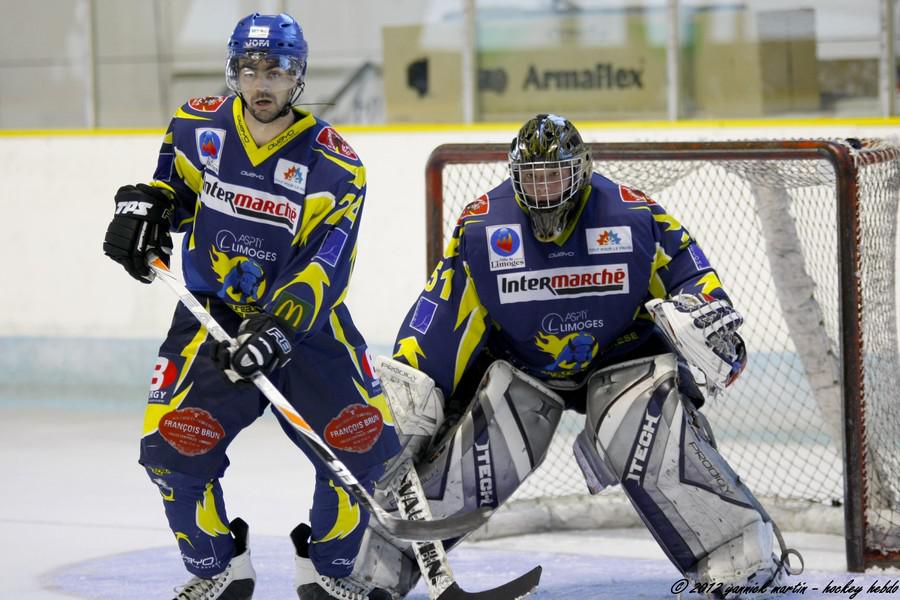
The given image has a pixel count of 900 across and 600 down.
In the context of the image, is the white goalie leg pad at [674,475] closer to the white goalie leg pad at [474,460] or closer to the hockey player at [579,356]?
the hockey player at [579,356]

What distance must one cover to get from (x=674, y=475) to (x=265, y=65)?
1116 millimetres

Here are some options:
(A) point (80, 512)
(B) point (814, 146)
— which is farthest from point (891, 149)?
(A) point (80, 512)

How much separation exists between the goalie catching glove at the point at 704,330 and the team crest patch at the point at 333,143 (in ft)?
2.13

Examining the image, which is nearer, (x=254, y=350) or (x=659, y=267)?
(x=254, y=350)

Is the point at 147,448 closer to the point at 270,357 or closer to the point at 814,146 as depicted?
the point at 270,357

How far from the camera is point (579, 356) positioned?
115 inches

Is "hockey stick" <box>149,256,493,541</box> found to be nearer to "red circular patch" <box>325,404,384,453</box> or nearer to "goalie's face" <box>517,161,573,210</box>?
"red circular patch" <box>325,404,384,453</box>

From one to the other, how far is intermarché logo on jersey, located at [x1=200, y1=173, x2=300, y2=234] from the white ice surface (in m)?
0.91

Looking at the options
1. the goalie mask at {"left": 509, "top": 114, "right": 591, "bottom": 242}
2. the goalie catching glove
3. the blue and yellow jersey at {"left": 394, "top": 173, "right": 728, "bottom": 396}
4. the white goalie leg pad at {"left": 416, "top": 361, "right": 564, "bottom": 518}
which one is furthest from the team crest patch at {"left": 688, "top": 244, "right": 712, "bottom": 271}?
the white goalie leg pad at {"left": 416, "top": 361, "right": 564, "bottom": 518}

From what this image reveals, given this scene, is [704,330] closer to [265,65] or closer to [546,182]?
[546,182]

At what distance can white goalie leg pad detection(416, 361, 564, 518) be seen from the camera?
294 centimetres

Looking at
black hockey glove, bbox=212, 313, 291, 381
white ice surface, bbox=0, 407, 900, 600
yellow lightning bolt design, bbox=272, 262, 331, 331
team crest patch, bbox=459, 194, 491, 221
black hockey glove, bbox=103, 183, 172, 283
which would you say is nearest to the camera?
black hockey glove, bbox=212, 313, 291, 381

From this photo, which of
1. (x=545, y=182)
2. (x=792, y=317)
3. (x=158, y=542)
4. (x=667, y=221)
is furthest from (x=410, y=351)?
(x=792, y=317)

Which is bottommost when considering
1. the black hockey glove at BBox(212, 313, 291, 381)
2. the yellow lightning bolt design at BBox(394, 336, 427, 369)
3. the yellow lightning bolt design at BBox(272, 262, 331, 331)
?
the yellow lightning bolt design at BBox(394, 336, 427, 369)
